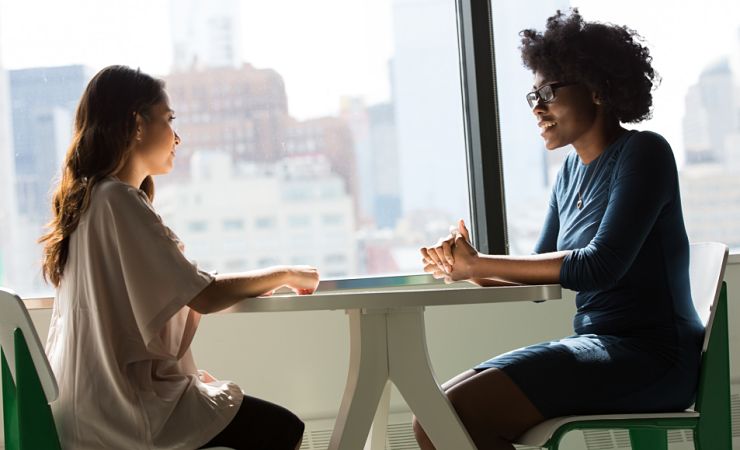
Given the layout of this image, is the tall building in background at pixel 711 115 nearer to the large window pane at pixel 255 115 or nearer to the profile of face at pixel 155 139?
the large window pane at pixel 255 115

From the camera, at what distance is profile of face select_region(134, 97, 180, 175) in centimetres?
191

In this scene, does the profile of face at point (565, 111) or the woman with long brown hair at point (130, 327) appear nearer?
the woman with long brown hair at point (130, 327)

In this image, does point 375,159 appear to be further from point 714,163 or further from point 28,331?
point 28,331

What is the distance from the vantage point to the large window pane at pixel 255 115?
120 inches

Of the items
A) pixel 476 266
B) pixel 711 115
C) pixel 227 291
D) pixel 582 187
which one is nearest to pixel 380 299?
pixel 227 291

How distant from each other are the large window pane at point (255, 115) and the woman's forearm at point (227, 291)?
1338mm

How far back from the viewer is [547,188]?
10.6 ft

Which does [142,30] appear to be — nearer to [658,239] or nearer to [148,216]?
[148,216]

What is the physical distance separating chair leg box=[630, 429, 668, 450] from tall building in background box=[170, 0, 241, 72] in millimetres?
1781

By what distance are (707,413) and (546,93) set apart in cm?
86

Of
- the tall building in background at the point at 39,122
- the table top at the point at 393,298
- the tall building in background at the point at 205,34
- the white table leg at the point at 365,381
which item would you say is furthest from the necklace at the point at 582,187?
the tall building in background at the point at 39,122

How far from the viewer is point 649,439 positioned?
219 centimetres

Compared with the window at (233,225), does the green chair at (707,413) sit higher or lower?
lower

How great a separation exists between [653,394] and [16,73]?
7.68ft
